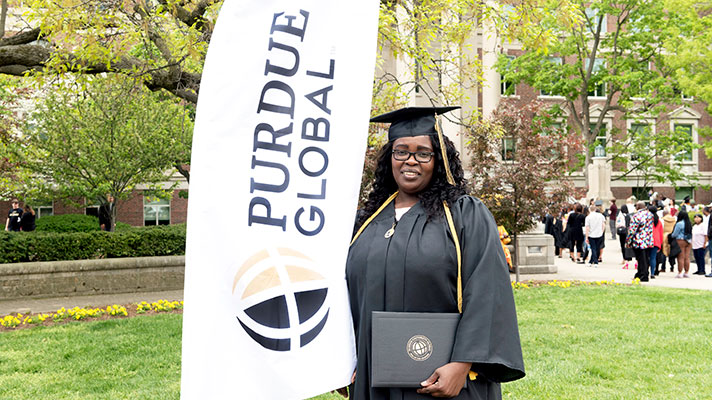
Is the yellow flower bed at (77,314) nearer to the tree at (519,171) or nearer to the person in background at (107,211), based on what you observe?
the tree at (519,171)

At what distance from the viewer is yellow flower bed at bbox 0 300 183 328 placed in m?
9.53

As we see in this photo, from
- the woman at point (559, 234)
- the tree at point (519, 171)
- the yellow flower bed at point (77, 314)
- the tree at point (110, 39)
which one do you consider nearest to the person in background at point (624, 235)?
the woman at point (559, 234)

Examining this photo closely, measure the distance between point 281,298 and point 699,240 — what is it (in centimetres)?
1749

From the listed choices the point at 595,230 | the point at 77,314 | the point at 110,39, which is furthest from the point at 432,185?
the point at 595,230

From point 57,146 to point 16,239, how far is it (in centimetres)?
692

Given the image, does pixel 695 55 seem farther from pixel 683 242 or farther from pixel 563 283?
pixel 563 283

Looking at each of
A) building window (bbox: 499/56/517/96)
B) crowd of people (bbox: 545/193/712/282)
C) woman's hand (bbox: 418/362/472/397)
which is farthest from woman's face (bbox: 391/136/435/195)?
building window (bbox: 499/56/517/96)

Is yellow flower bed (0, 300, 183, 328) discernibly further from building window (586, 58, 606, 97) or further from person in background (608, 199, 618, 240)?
building window (586, 58, 606, 97)

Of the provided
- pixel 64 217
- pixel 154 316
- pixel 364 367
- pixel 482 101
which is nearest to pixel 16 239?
pixel 154 316

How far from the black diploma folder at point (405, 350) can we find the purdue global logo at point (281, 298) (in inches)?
10.1

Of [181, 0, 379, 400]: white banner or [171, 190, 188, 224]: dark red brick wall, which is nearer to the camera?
[181, 0, 379, 400]: white banner

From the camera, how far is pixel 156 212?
37312 mm

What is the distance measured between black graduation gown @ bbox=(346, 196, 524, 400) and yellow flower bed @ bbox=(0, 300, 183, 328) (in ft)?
26.8

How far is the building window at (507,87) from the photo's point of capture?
39.2 metres
